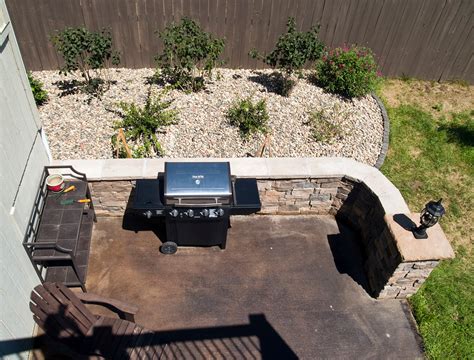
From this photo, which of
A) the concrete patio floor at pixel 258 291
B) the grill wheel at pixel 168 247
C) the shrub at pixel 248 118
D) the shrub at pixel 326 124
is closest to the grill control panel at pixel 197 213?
the grill wheel at pixel 168 247

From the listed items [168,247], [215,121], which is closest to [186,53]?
[215,121]

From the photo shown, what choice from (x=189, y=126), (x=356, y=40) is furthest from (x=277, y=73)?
(x=189, y=126)

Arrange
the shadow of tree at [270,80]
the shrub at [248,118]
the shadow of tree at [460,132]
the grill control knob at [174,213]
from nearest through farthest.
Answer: the grill control knob at [174,213] < the shrub at [248,118] < the shadow of tree at [460,132] < the shadow of tree at [270,80]

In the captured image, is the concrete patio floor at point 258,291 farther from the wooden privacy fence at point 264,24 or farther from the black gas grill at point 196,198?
the wooden privacy fence at point 264,24

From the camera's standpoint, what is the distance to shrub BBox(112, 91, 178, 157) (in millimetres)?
7270

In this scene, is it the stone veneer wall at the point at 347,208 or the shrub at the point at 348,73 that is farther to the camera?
the shrub at the point at 348,73

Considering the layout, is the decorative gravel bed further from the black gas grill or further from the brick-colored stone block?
the brick-colored stone block

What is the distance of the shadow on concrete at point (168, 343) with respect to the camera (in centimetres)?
495

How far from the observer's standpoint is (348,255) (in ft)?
22.3

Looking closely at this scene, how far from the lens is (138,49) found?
29.9 ft

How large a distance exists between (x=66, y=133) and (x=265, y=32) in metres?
4.99

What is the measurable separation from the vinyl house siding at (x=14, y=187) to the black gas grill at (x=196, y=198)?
153 centimetres

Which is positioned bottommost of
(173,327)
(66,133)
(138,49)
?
(173,327)

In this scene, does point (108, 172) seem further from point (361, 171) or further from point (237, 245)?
point (361, 171)
